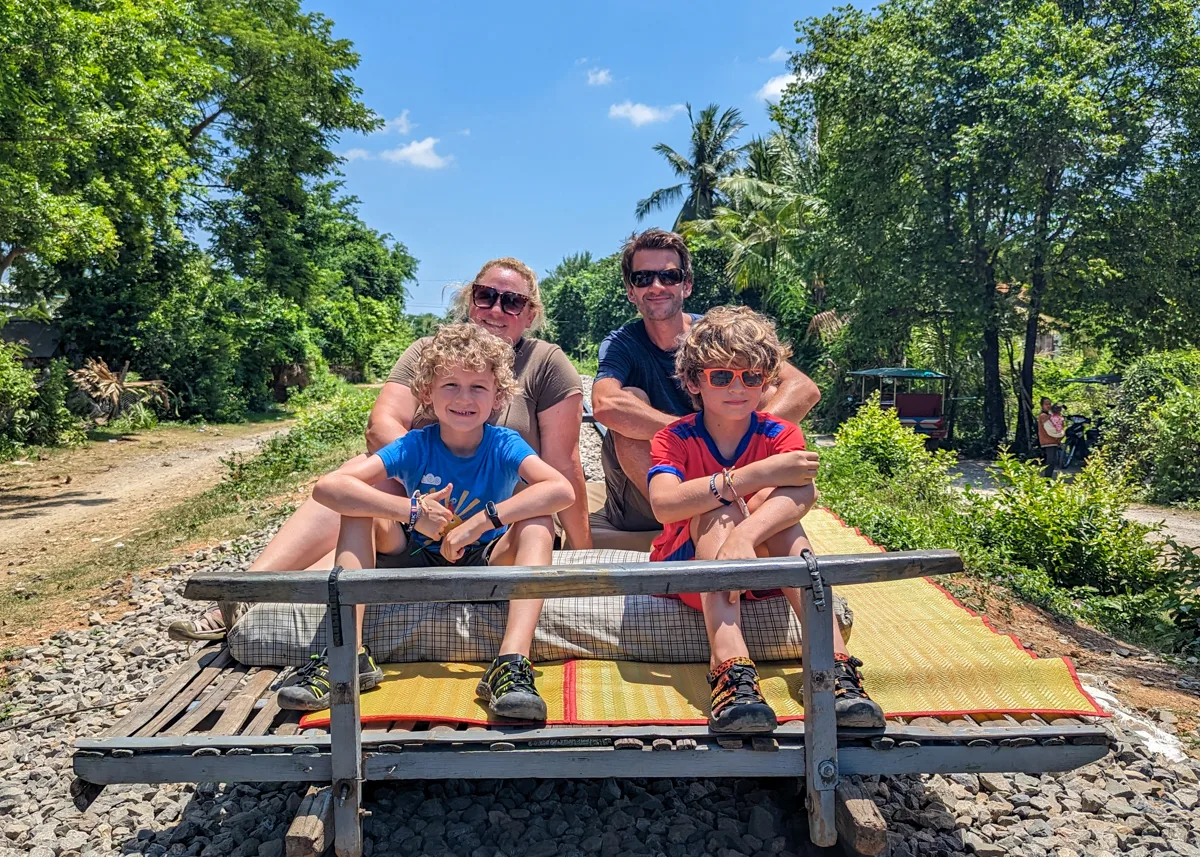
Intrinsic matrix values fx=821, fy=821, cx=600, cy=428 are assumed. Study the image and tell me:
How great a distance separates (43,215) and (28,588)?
5657 mm

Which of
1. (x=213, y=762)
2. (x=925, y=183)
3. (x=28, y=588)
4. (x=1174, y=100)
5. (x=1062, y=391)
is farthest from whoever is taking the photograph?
(x=1062, y=391)

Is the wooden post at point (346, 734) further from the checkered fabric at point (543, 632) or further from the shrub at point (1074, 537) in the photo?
the shrub at point (1074, 537)

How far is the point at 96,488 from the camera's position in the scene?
12.0 meters

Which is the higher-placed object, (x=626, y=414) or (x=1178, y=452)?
(x=626, y=414)

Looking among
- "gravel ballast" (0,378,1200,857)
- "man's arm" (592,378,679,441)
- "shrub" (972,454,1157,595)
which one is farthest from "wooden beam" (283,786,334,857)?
"shrub" (972,454,1157,595)

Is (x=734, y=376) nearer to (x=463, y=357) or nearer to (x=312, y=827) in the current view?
(x=463, y=357)

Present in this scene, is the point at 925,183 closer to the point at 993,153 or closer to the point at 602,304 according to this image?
the point at 993,153

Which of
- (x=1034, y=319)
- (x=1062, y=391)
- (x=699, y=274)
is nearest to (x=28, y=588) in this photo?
(x=1034, y=319)

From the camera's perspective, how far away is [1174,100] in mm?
16344

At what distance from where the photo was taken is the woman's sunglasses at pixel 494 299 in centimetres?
392

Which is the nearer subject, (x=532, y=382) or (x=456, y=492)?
(x=456, y=492)

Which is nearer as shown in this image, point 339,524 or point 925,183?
point 339,524

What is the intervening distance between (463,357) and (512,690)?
1.23 metres

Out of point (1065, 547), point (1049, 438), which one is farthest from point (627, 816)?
point (1049, 438)
